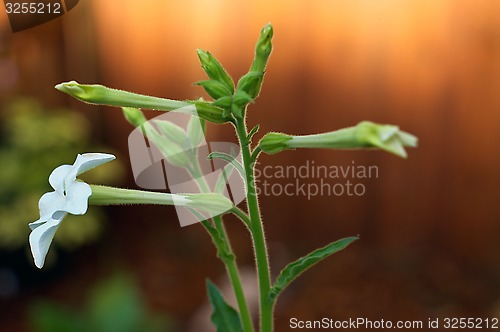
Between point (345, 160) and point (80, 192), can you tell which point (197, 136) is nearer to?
point (80, 192)

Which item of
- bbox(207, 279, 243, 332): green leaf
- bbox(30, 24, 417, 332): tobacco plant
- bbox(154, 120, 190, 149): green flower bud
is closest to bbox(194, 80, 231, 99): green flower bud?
bbox(30, 24, 417, 332): tobacco plant

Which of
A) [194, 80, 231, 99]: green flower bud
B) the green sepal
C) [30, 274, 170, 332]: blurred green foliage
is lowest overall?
[30, 274, 170, 332]: blurred green foliage

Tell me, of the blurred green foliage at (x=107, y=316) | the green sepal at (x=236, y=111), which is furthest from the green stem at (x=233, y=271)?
the blurred green foliage at (x=107, y=316)

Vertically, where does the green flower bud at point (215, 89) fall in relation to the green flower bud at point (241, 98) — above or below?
above
